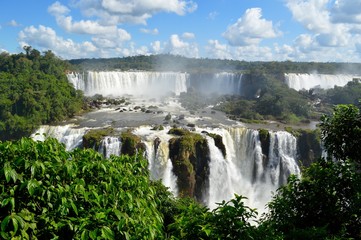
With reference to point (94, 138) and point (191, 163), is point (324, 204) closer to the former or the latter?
point (191, 163)

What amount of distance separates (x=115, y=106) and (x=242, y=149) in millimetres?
19094

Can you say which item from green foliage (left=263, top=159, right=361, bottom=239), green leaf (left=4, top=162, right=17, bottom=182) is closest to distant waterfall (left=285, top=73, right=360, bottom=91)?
green foliage (left=263, top=159, right=361, bottom=239)

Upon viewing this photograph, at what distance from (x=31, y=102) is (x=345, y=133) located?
31.2 m

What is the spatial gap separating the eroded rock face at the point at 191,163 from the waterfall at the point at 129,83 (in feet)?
92.6

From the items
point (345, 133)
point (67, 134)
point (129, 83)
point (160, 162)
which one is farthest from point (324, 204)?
point (129, 83)

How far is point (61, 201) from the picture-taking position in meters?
3.90

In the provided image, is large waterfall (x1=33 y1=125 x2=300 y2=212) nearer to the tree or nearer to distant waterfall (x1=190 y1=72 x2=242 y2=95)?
the tree

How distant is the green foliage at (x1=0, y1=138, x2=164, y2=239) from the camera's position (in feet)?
12.0

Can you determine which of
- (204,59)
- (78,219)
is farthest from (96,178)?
(204,59)

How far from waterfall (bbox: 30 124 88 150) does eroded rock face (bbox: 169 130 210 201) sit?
278 inches

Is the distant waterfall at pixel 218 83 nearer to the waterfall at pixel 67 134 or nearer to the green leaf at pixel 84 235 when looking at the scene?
the waterfall at pixel 67 134

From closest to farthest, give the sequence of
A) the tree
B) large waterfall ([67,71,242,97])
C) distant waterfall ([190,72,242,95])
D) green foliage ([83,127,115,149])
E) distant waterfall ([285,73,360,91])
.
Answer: the tree → green foliage ([83,127,115,149]) → large waterfall ([67,71,242,97]) → distant waterfall ([190,72,242,95]) → distant waterfall ([285,73,360,91])

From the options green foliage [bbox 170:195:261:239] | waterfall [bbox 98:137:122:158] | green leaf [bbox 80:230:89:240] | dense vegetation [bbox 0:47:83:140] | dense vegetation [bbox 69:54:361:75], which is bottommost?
waterfall [bbox 98:137:122:158]

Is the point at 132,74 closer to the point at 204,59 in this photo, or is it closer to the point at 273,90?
the point at 273,90
